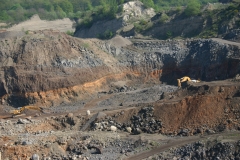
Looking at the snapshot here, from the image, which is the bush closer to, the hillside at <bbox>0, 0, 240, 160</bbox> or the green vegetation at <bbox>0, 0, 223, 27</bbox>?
the hillside at <bbox>0, 0, 240, 160</bbox>

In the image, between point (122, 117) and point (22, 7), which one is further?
point (22, 7)

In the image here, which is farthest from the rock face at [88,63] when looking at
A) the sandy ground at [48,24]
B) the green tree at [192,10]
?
the sandy ground at [48,24]

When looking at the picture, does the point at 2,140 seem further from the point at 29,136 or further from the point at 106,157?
the point at 106,157

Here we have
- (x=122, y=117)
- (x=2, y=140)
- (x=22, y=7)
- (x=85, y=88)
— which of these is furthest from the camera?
(x=22, y=7)

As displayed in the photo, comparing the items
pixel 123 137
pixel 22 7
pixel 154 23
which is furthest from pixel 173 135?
pixel 22 7

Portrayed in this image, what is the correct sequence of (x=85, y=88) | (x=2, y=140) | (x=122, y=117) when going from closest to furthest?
1. (x=2, y=140)
2. (x=122, y=117)
3. (x=85, y=88)

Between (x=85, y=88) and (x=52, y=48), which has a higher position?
(x=52, y=48)

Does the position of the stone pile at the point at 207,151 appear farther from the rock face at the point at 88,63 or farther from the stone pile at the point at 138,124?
the rock face at the point at 88,63

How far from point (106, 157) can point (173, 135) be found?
17.4ft

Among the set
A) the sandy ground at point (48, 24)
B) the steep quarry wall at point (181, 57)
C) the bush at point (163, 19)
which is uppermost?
the bush at point (163, 19)

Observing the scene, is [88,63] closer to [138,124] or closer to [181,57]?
[181,57]

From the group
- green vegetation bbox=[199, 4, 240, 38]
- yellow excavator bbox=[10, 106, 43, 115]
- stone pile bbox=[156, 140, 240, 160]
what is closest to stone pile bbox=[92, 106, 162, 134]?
stone pile bbox=[156, 140, 240, 160]

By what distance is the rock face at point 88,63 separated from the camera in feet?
180

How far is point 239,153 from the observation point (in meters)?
31.8
